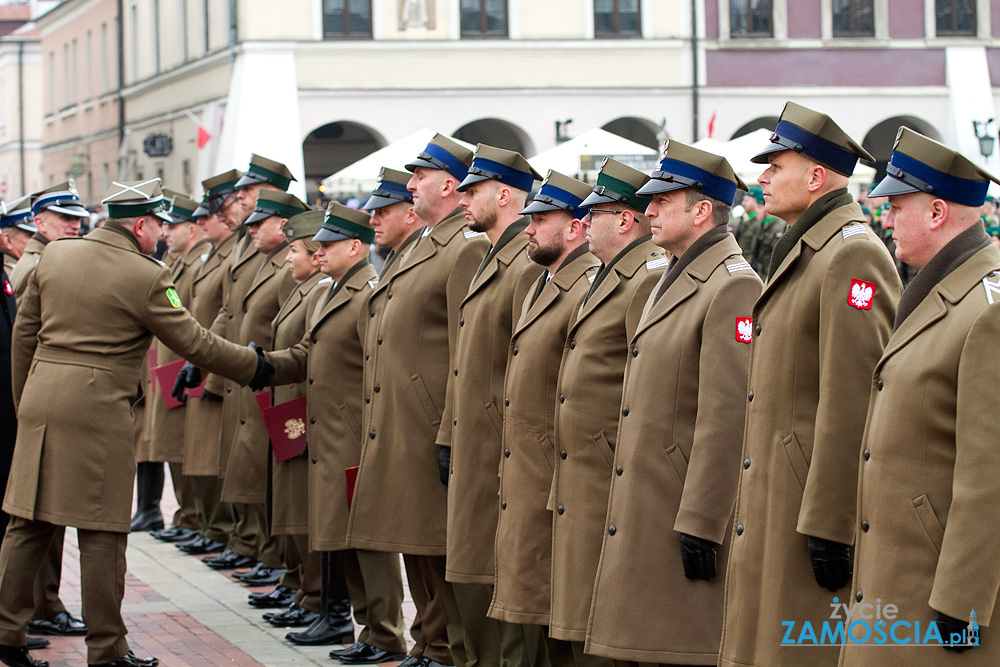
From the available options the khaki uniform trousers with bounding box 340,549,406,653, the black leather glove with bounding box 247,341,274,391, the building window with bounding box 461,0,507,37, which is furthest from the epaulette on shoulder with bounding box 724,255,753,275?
the building window with bounding box 461,0,507,37

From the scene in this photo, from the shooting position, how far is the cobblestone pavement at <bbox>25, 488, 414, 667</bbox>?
7.45 metres

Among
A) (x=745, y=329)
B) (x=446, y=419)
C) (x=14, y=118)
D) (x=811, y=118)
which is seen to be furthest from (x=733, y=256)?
(x=14, y=118)

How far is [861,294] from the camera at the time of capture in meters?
4.53

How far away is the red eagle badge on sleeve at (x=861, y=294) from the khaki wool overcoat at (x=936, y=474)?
0.35m

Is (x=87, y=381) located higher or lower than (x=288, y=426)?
higher

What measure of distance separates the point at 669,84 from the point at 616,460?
2765 cm

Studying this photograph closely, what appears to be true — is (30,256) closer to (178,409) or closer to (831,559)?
(178,409)

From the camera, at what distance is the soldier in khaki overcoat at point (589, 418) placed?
5551mm

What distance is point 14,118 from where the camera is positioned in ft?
202

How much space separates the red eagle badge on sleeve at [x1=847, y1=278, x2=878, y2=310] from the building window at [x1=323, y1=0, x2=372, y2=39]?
90.8ft

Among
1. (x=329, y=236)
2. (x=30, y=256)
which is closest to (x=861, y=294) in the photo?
(x=329, y=236)

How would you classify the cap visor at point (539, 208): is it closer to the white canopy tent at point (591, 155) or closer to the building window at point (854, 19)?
the white canopy tent at point (591, 155)

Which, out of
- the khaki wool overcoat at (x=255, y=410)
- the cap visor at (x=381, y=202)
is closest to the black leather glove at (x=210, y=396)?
the khaki wool overcoat at (x=255, y=410)

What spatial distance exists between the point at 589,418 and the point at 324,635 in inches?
109
